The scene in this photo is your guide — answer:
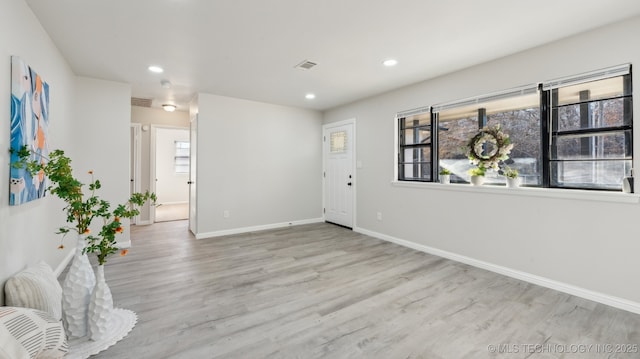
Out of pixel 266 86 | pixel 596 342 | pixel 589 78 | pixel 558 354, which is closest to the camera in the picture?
pixel 558 354

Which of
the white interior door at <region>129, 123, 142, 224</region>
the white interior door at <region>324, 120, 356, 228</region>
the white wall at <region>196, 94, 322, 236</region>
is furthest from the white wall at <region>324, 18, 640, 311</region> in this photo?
the white interior door at <region>129, 123, 142, 224</region>

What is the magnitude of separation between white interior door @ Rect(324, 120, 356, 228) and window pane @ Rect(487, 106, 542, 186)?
2.57 meters

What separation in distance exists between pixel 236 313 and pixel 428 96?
3595 millimetres

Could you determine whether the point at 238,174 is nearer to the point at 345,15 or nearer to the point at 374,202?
the point at 374,202

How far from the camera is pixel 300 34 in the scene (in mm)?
2648

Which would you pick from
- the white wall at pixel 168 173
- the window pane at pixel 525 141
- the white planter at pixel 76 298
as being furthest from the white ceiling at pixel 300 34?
the white wall at pixel 168 173

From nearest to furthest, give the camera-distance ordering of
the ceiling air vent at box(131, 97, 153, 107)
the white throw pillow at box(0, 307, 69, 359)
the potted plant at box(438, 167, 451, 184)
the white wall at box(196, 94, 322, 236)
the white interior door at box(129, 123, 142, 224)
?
the white throw pillow at box(0, 307, 69, 359) < the potted plant at box(438, 167, 451, 184) < the white wall at box(196, 94, 322, 236) < the ceiling air vent at box(131, 97, 153, 107) < the white interior door at box(129, 123, 142, 224)

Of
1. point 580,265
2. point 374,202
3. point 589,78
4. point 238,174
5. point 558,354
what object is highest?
point 589,78

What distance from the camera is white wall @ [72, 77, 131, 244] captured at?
3.83 metres

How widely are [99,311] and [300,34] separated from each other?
2.75 m

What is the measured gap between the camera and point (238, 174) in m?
5.04

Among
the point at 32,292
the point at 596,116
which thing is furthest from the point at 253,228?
the point at 596,116

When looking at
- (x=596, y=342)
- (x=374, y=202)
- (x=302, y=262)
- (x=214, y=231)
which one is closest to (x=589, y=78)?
(x=596, y=342)

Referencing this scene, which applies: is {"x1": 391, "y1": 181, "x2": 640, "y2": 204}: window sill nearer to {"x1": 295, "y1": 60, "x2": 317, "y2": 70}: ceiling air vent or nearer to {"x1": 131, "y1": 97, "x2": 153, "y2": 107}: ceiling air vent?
{"x1": 295, "y1": 60, "x2": 317, "y2": 70}: ceiling air vent
